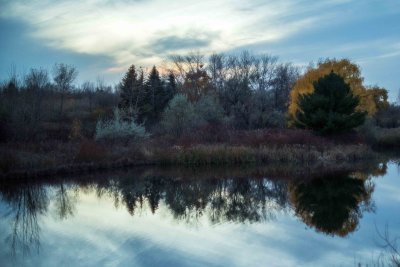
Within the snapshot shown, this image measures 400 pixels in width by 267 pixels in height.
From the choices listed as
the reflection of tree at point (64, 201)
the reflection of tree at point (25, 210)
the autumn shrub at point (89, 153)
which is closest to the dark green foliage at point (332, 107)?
the autumn shrub at point (89, 153)

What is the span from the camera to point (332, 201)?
1578 centimetres

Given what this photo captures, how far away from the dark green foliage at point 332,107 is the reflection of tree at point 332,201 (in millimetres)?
10737

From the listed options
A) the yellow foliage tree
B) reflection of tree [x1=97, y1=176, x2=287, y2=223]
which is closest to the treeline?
the yellow foliage tree

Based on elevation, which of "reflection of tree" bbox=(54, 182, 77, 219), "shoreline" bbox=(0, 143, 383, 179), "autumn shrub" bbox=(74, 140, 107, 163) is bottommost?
"reflection of tree" bbox=(54, 182, 77, 219)

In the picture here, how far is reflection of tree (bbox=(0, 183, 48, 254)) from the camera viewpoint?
1105 cm

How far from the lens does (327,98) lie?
1253 inches

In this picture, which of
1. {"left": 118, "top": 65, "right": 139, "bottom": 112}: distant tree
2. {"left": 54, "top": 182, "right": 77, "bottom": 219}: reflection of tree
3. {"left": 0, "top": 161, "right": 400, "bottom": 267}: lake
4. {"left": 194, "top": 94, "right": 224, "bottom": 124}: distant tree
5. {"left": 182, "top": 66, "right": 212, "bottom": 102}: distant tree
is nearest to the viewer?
{"left": 0, "top": 161, "right": 400, "bottom": 267}: lake

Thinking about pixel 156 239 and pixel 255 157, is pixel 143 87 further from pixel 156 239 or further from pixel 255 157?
pixel 156 239

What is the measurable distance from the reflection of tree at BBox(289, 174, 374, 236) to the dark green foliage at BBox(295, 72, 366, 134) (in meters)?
10.7

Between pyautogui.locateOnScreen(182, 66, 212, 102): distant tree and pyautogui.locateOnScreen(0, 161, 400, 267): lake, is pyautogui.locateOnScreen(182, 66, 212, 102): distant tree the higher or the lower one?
the higher one

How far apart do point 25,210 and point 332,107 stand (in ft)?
78.4

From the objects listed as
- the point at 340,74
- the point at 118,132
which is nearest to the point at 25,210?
the point at 118,132

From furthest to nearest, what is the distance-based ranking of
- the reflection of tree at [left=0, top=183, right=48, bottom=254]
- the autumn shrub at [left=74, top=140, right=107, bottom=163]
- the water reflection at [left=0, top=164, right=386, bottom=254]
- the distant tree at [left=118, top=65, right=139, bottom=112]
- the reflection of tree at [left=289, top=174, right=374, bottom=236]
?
the distant tree at [left=118, top=65, right=139, bottom=112] → the autumn shrub at [left=74, top=140, right=107, bottom=163] → the water reflection at [left=0, top=164, right=386, bottom=254] → the reflection of tree at [left=289, top=174, right=374, bottom=236] → the reflection of tree at [left=0, top=183, right=48, bottom=254]

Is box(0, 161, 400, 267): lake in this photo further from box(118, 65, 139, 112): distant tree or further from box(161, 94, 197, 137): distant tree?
box(118, 65, 139, 112): distant tree
